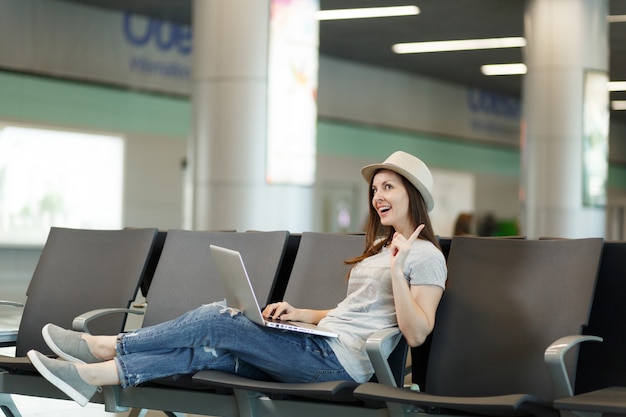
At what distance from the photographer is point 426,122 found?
70.6 ft

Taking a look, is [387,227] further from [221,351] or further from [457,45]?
[457,45]

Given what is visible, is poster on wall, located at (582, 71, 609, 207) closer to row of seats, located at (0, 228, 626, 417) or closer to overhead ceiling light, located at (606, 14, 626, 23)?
overhead ceiling light, located at (606, 14, 626, 23)

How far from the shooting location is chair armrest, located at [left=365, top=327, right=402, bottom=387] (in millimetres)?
3117

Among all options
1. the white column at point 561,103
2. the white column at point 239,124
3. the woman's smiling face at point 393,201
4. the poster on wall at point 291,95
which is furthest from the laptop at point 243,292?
the white column at point 561,103

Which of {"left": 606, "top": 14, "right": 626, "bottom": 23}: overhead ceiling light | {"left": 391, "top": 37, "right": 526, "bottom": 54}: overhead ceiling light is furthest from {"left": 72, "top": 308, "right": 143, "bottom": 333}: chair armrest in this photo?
{"left": 391, "top": 37, "right": 526, "bottom": 54}: overhead ceiling light

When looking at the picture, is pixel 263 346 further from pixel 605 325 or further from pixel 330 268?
pixel 605 325

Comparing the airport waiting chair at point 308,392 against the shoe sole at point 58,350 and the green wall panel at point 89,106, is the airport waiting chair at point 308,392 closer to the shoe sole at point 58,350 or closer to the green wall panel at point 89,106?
the shoe sole at point 58,350

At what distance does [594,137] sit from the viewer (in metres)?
12.3

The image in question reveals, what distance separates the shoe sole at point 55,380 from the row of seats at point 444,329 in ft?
0.57

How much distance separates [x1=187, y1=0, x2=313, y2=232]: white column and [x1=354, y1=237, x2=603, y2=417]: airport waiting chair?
18.1 ft

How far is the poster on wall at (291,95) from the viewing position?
913cm

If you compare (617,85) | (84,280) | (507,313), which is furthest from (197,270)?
(617,85)

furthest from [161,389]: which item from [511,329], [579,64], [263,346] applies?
[579,64]

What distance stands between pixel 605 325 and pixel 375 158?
17.3 metres
